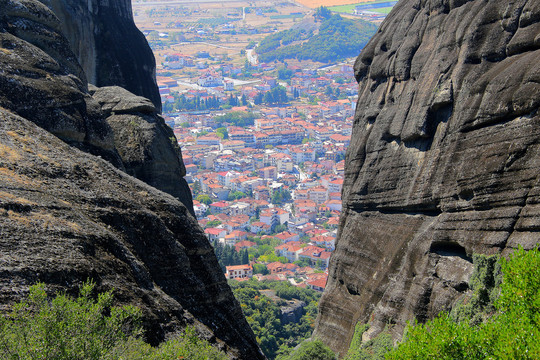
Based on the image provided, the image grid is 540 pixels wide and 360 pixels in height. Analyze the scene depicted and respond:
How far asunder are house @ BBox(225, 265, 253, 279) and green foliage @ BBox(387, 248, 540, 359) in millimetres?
100798

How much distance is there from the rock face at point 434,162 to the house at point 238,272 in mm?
78247

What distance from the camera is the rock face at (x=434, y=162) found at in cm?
2738

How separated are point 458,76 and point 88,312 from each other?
22.3m

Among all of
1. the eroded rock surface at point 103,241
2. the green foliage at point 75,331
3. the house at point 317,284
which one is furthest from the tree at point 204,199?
the green foliage at point 75,331

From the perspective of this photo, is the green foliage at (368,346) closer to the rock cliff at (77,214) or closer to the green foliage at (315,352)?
the green foliage at (315,352)

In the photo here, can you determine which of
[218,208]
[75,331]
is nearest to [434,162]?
→ [75,331]

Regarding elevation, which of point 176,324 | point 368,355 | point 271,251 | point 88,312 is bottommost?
point 271,251

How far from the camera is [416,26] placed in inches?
1518

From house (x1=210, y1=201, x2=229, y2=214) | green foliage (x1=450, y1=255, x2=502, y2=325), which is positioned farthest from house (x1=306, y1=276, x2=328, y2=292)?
green foliage (x1=450, y1=255, x2=502, y2=325)

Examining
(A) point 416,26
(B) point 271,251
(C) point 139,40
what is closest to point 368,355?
(A) point 416,26

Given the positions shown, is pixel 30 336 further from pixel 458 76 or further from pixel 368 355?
pixel 458 76

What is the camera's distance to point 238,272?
120 meters

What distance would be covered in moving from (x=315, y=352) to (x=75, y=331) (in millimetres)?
22352

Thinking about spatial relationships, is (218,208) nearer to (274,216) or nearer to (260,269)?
(274,216)
